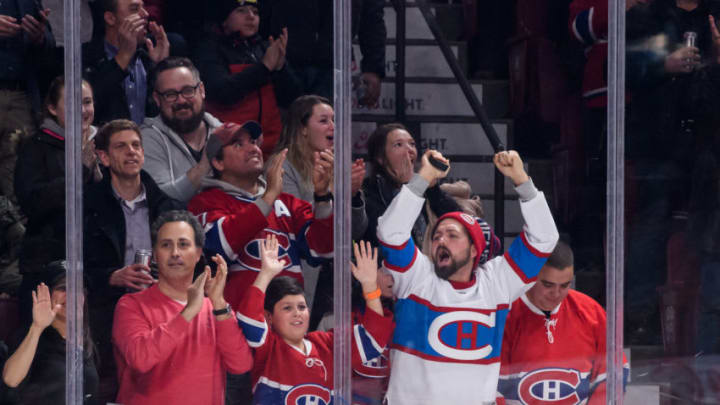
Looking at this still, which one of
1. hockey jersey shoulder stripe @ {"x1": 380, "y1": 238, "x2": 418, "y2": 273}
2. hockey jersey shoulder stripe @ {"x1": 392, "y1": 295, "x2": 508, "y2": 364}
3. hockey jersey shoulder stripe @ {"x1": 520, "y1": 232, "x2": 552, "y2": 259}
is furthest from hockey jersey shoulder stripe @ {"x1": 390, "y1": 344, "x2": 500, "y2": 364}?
hockey jersey shoulder stripe @ {"x1": 520, "y1": 232, "x2": 552, "y2": 259}

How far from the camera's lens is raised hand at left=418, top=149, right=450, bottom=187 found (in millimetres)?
3420

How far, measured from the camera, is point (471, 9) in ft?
11.7

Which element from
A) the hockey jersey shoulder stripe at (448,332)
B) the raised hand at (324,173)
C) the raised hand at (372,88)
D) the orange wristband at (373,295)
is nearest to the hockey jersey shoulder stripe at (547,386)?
the hockey jersey shoulder stripe at (448,332)

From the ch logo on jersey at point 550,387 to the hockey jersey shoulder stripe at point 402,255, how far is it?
1.75ft

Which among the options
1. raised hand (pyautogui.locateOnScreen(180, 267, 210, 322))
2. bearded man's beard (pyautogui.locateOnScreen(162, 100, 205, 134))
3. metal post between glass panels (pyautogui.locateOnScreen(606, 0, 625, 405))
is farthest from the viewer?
metal post between glass panels (pyautogui.locateOnScreen(606, 0, 625, 405))

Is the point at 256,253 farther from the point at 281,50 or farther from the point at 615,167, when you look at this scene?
the point at 615,167

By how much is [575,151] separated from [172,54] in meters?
1.35

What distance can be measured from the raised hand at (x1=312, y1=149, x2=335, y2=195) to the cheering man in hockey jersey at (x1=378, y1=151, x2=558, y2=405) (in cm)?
22

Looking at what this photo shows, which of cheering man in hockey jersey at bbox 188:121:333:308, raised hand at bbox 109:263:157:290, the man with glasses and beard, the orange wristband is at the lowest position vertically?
the orange wristband

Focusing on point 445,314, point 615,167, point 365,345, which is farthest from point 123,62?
point 615,167

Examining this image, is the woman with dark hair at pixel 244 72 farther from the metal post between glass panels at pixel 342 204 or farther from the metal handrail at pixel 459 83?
the metal handrail at pixel 459 83

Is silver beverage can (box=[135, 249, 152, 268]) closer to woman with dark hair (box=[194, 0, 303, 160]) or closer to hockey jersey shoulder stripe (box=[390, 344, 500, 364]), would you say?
woman with dark hair (box=[194, 0, 303, 160])

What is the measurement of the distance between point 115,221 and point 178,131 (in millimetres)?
347

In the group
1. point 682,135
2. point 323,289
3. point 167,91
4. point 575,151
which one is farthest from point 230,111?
point 682,135
